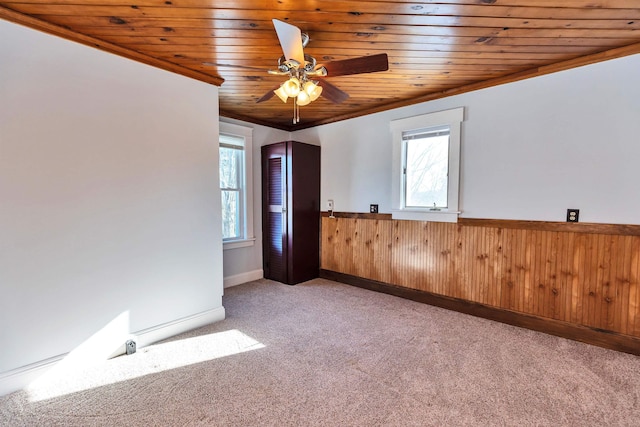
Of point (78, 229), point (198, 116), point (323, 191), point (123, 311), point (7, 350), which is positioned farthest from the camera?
point (323, 191)

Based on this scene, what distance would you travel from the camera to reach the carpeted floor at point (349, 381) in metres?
1.60

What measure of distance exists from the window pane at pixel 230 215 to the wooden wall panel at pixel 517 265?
166 cm

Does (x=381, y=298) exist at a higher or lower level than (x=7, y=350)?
lower

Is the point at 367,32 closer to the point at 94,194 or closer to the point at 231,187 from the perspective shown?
the point at 94,194

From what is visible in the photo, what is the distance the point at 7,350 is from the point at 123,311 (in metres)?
0.61

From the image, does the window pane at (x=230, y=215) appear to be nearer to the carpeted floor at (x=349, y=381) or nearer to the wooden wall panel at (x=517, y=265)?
the carpeted floor at (x=349, y=381)

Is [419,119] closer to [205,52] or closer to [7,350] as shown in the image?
[205,52]

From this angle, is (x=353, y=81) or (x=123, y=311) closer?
(x=123, y=311)

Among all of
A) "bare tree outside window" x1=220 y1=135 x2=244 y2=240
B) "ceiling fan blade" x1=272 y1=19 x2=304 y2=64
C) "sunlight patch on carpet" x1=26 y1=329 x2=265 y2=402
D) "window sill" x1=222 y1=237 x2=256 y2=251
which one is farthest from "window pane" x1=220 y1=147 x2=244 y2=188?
"ceiling fan blade" x1=272 y1=19 x2=304 y2=64

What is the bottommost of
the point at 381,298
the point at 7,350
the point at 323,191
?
the point at 381,298

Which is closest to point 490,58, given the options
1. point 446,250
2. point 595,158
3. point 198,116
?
point 595,158

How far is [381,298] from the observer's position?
349cm

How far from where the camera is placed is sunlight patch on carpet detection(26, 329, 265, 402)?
187 centimetres

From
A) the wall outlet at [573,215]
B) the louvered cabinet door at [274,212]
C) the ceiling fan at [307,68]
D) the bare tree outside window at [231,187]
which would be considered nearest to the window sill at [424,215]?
the wall outlet at [573,215]
